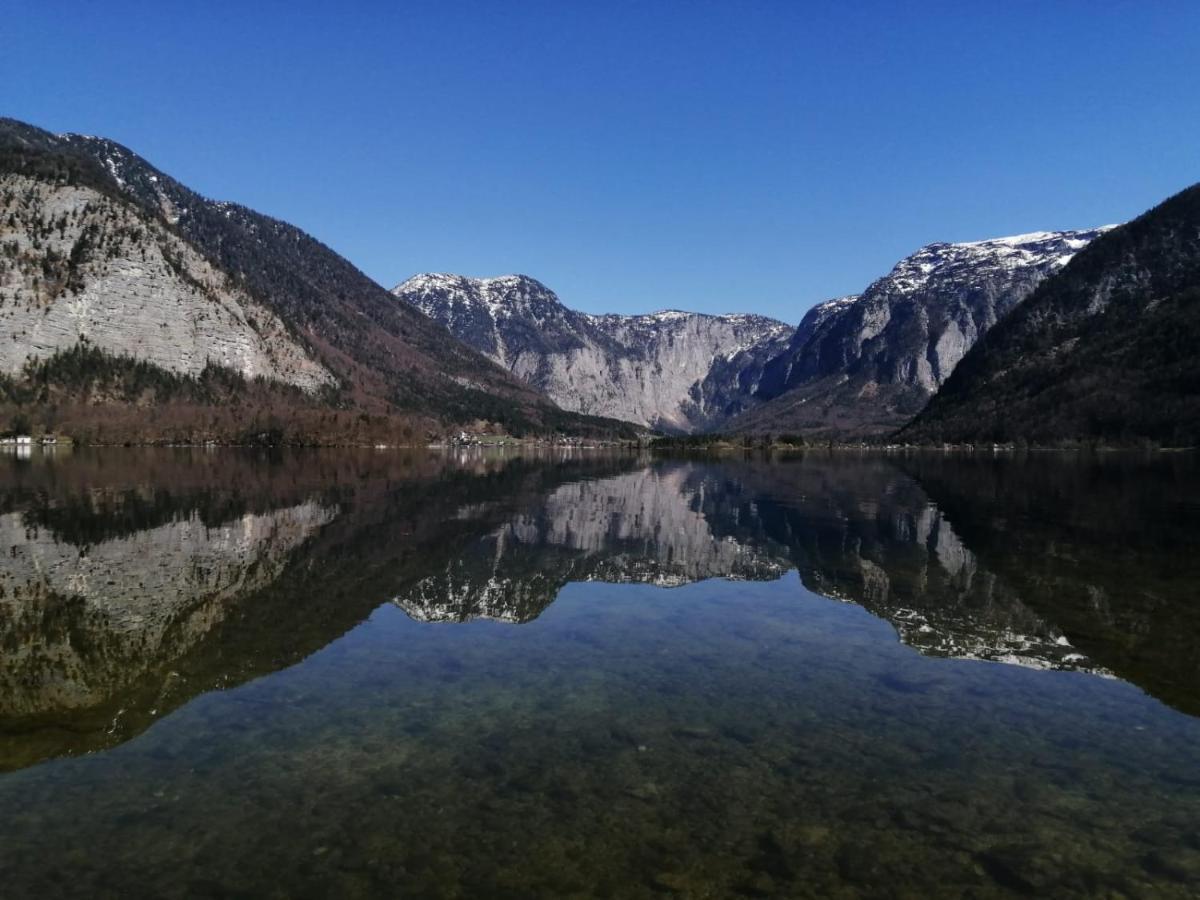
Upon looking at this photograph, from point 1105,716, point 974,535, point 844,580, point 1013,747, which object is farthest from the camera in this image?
point 974,535

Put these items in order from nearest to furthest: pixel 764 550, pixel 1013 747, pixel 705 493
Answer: pixel 1013 747 → pixel 764 550 → pixel 705 493

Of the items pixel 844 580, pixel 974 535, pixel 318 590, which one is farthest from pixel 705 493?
pixel 318 590

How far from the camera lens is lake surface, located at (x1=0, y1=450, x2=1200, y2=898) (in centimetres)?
959

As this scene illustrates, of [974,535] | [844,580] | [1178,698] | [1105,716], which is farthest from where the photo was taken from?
[974,535]

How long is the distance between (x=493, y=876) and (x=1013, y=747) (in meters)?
10.1

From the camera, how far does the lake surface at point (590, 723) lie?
9.59 metres

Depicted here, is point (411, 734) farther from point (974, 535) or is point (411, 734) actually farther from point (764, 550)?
point (974, 535)

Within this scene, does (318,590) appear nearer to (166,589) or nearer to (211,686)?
(166,589)

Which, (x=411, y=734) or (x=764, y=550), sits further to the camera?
(x=764, y=550)

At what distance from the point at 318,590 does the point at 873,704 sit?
753 inches

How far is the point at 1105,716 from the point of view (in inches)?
597

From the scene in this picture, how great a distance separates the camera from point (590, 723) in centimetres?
1465

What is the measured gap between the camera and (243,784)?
11.6 metres

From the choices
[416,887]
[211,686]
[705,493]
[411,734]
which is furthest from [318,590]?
[705,493]
